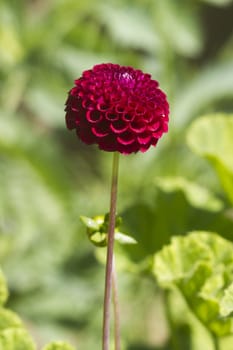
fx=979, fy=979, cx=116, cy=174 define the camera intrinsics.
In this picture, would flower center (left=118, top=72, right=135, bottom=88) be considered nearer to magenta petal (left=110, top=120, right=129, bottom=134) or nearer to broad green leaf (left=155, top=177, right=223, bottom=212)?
magenta petal (left=110, top=120, right=129, bottom=134)

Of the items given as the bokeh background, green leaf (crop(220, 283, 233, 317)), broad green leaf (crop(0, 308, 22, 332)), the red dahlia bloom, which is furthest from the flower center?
the bokeh background

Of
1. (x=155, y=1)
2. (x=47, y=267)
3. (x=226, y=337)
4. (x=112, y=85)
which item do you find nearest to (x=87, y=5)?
(x=155, y=1)

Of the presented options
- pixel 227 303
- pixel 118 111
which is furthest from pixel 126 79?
pixel 227 303

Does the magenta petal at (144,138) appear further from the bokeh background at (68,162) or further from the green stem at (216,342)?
the bokeh background at (68,162)

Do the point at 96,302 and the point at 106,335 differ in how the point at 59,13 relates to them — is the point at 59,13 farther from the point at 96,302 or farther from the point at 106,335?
Result: the point at 106,335

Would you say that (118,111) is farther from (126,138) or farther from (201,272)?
(201,272)

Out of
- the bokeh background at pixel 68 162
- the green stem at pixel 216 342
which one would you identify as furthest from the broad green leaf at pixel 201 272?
the bokeh background at pixel 68 162
